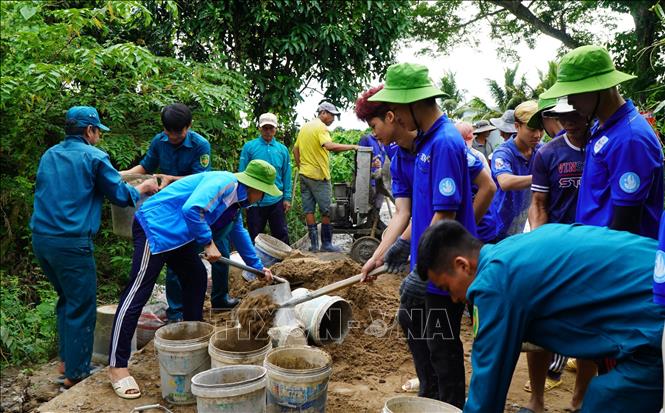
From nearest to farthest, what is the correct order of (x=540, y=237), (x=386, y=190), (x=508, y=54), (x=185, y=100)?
(x=540, y=237)
(x=185, y=100)
(x=386, y=190)
(x=508, y=54)

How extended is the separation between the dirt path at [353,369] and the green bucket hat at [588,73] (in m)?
2.24

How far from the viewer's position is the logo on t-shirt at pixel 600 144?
288 cm

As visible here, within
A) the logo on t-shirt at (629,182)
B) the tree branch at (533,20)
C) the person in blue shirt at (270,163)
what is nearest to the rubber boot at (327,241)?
the person in blue shirt at (270,163)

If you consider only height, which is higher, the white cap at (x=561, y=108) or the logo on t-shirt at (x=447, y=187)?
the white cap at (x=561, y=108)

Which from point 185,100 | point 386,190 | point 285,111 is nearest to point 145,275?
point 185,100

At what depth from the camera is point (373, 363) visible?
4836mm

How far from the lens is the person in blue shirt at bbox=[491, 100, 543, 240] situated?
443 cm

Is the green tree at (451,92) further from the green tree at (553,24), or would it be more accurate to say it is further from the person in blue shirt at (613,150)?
the person in blue shirt at (613,150)

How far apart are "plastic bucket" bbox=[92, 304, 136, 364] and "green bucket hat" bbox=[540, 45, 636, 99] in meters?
3.97

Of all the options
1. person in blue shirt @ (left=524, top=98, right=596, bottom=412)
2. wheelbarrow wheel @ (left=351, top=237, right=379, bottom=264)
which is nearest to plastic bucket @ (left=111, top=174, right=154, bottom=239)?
person in blue shirt @ (left=524, top=98, right=596, bottom=412)

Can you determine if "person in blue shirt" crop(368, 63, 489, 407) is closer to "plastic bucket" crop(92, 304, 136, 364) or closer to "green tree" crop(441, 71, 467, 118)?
"plastic bucket" crop(92, 304, 136, 364)

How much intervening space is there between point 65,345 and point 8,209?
9.57ft

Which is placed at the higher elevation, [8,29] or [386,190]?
[8,29]

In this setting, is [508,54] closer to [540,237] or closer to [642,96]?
[642,96]
